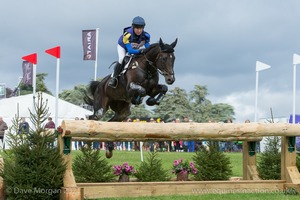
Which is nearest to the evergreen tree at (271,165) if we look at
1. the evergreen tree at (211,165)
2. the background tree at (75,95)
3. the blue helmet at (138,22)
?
the evergreen tree at (211,165)

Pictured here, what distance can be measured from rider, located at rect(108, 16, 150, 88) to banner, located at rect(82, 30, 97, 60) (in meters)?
9.67

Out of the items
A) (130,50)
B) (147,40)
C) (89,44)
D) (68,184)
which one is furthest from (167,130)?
(89,44)

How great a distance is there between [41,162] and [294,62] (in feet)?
28.8

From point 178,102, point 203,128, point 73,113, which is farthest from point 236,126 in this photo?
point 178,102

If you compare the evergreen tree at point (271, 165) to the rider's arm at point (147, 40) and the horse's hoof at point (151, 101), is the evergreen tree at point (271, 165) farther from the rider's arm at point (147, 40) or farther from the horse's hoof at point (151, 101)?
the rider's arm at point (147, 40)

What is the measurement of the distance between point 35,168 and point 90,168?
7.32 ft

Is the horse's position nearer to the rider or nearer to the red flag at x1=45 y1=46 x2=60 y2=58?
the rider

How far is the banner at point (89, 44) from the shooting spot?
17.7 metres

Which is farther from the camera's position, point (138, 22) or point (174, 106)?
point (174, 106)

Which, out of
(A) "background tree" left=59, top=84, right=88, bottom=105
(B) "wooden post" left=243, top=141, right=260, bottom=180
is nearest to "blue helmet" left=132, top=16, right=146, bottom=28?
(B) "wooden post" left=243, top=141, right=260, bottom=180

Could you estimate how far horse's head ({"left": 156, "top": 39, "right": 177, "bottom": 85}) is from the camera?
23.4 feet

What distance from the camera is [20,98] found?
2383 centimetres

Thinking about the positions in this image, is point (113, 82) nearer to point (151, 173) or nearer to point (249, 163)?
point (151, 173)

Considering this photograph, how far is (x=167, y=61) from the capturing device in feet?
23.7
